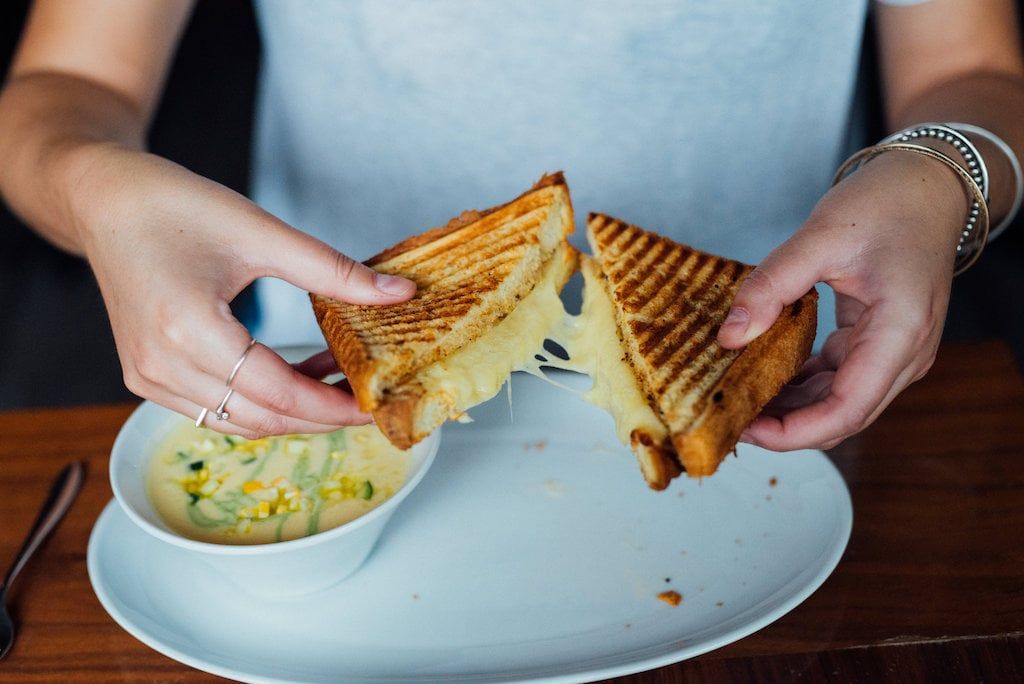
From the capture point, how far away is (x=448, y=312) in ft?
4.56

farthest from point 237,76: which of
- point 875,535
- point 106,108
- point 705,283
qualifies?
point 875,535

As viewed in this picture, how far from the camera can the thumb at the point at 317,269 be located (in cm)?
125

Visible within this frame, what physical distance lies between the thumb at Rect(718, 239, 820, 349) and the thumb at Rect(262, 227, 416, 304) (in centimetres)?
51

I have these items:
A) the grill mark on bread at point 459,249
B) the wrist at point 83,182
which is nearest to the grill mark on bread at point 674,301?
the grill mark on bread at point 459,249

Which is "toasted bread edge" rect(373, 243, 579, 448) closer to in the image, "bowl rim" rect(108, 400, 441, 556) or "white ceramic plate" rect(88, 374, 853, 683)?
"bowl rim" rect(108, 400, 441, 556)

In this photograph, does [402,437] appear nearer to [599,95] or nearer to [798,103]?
[599,95]

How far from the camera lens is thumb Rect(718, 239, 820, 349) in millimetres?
1211

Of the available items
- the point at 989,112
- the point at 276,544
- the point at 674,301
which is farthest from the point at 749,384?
the point at 989,112

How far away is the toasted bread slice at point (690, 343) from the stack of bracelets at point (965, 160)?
278 millimetres

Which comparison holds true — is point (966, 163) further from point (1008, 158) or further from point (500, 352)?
point (500, 352)

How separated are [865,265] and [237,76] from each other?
5.01m

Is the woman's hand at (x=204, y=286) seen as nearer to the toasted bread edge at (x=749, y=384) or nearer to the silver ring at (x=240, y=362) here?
the silver ring at (x=240, y=362)

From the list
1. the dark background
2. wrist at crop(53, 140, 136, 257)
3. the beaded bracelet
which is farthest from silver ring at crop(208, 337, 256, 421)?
the dark background

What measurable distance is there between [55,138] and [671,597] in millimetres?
1323
